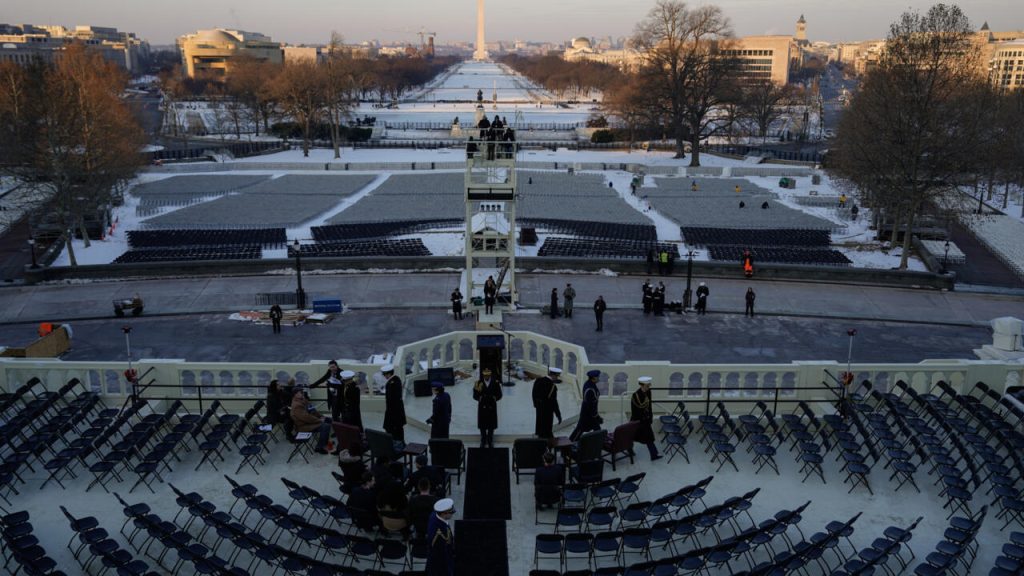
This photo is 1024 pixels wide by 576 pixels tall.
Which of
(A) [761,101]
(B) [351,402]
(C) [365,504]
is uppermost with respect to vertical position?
(A) [761,101]

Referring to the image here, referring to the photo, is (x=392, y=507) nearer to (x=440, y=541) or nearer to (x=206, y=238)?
(x=440, y=541)

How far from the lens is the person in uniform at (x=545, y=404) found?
15016 mm

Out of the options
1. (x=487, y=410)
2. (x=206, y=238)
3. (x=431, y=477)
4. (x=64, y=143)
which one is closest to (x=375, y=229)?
(x=206, y=238)

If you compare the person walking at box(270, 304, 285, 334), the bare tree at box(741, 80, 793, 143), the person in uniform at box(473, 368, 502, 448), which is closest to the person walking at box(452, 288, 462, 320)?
the person walking at box(270, 304, 285, 334)

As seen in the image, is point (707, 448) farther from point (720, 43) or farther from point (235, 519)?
point (720, 43)

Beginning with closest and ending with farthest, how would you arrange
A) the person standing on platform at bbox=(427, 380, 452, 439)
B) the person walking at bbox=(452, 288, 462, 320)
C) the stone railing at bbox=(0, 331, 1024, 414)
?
the person standing on platform at bbox=(427, 380, 452, 439), the stone railing at bbox=(0, 331, 1024, 414), the person walking at bbox=(452, 288, 462, 320)

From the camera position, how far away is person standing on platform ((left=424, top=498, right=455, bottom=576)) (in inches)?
403

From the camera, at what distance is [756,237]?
43.9 m

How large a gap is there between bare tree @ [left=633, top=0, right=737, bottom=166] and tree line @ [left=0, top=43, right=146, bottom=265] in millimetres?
46131

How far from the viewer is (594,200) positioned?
55062 millimetres

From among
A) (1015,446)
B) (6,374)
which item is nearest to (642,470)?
(1015,446)

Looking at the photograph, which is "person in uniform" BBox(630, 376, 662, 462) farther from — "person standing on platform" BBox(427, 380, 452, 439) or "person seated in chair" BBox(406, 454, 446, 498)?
"person seated in chair" BBox(406, 454, 446, 498)

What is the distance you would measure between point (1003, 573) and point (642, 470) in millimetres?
5691

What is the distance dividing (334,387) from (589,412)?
4.83 metres
